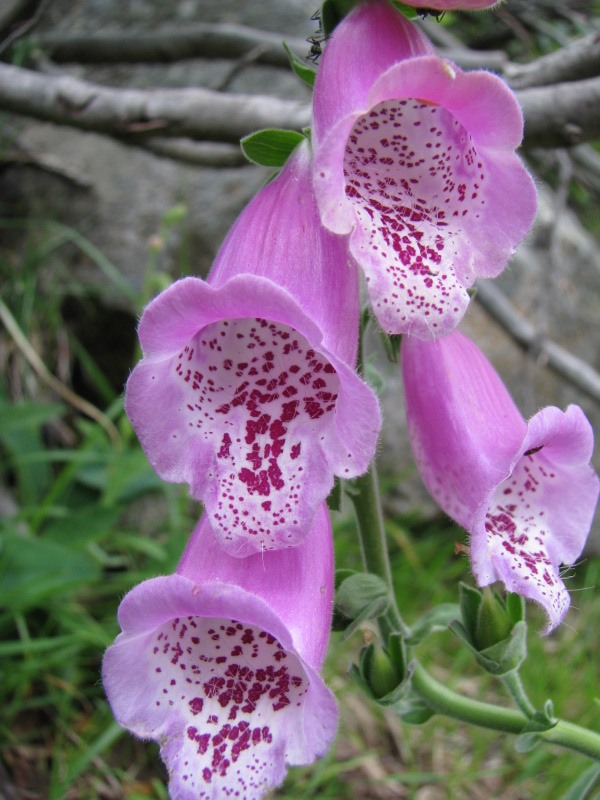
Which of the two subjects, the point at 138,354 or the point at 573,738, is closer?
the point at 573,738

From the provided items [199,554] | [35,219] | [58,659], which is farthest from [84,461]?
[199,554]

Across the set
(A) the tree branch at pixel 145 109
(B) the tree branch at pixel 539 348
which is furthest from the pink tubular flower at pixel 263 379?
(B) the tree branch at pixel 539 348

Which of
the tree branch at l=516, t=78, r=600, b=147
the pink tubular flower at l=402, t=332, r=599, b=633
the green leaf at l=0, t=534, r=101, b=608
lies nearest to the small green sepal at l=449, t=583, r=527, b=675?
the pink tubular flower at l=402, t=332, r=599, b=633

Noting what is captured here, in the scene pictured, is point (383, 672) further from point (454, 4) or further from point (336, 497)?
point (454, 4)

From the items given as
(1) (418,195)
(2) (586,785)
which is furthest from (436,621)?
(1) (418,195)

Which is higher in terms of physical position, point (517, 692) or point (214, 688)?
point (214, 688)

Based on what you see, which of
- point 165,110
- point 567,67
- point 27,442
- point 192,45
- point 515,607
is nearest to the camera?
point 515,607

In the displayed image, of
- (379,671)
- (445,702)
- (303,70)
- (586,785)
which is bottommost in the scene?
(586,785)
